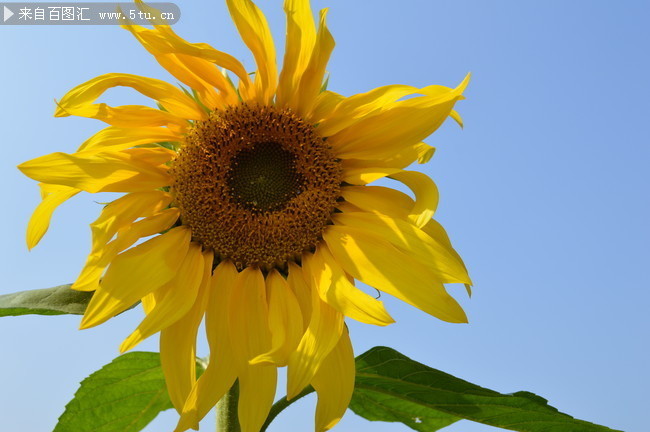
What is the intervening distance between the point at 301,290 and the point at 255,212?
365 mm

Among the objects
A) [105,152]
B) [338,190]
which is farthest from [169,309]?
[338,190]

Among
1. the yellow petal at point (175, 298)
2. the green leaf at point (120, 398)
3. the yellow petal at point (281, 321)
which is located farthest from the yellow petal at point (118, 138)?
the green leaf at point (120, 398)

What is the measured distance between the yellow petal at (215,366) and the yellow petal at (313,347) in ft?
0.73

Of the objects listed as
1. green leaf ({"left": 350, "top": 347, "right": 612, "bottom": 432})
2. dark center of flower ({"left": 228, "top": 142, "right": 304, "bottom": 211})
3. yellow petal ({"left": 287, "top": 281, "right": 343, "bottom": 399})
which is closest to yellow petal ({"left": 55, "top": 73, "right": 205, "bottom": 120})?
dark center of flower ({"left": 228, "top": 142, "right": 304, "bottom": 211})

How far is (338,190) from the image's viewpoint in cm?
275

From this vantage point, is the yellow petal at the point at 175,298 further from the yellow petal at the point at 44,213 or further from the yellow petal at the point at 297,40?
the yellow petal at the point at 297,40

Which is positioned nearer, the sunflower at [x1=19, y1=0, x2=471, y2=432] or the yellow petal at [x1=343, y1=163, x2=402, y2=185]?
the sunflower at [x1=19, y1=0, x2=471, y2=432]

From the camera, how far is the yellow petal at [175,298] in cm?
232

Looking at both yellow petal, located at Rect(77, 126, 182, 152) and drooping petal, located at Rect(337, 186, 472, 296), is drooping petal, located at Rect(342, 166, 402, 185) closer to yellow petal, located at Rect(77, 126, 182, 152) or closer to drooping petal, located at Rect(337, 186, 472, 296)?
drooping petal, located at Rect(337, 186, 472, 296)

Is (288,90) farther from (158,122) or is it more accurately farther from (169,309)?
(169,309)

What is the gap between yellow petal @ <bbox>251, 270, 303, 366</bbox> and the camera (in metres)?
2.31

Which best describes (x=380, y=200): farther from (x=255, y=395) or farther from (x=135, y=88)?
(x=135, y=88)

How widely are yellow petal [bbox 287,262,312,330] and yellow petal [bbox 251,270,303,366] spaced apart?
0.03 metres

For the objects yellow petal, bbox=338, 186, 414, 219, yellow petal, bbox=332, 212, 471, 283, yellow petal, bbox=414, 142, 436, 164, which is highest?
yellow petal, bbox=414, 142, 436, 164
